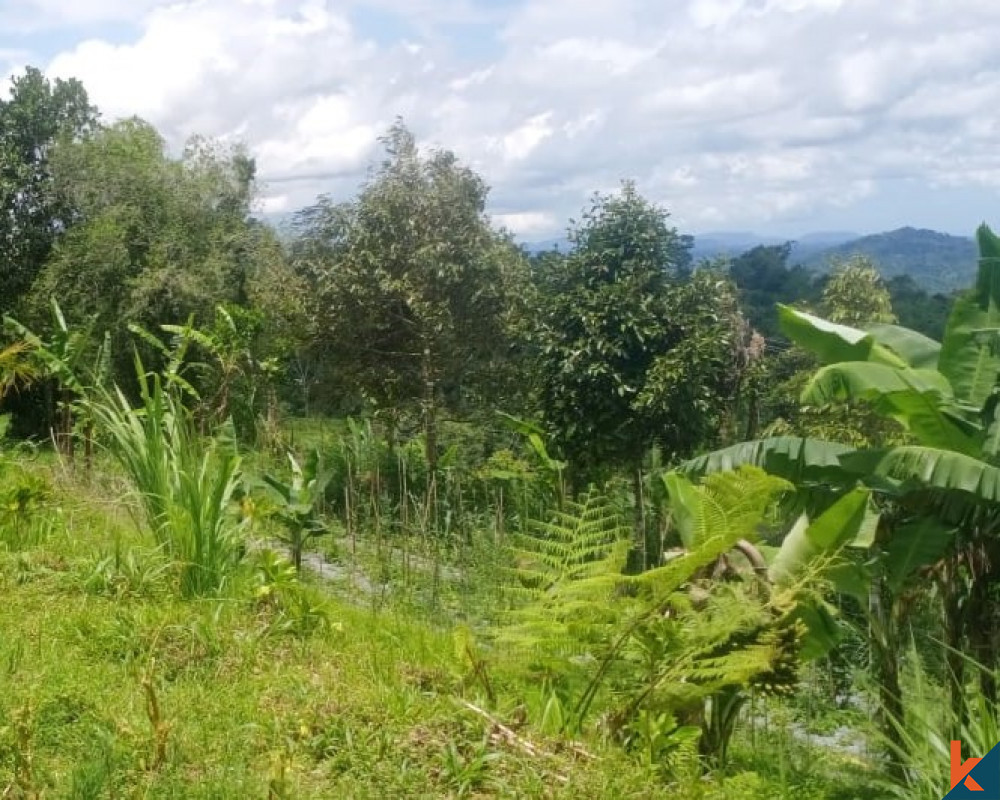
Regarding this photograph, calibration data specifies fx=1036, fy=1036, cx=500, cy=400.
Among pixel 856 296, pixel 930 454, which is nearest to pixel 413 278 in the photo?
pixel 856 296

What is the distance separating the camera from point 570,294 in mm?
10414

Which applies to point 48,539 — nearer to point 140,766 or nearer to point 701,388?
point 140,766

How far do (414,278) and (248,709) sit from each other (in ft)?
31.3

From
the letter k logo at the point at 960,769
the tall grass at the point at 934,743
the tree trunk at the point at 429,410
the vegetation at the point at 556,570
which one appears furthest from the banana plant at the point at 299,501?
the tree trunk at the point at 429,410

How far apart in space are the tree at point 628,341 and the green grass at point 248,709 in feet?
17.7

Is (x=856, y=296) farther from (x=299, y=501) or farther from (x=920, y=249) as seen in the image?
(x=920, y=249)

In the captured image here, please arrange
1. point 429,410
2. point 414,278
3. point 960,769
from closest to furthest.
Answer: point 960,769
point 414,278
point 429,410

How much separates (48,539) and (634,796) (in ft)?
13.4

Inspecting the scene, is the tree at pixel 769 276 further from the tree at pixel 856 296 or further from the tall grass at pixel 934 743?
the tall grass at pixel 934 743

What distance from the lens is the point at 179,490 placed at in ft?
17.3

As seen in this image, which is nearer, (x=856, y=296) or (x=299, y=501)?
(x=299, y=501)

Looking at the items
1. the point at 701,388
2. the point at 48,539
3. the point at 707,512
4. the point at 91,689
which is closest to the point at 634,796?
the point at 707,512

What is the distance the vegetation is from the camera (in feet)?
10.3

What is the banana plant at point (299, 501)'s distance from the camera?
7.15 meters
